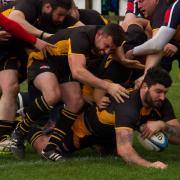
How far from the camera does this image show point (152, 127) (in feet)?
22.0

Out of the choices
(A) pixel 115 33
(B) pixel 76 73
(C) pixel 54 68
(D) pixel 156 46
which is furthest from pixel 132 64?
(C) pixel 54 68

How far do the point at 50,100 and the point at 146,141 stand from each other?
3.43ft

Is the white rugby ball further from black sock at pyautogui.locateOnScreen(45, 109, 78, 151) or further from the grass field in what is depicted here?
black sock at pyautogui.locateOnScreen(45, 109, 78, 151)

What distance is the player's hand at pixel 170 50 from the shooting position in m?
7.91

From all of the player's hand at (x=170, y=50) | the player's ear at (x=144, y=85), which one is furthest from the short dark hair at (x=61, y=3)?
the player's ear at (x=144, y=85)

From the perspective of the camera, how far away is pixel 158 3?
8.20m

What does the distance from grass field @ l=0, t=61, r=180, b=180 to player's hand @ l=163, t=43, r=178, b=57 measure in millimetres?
1075

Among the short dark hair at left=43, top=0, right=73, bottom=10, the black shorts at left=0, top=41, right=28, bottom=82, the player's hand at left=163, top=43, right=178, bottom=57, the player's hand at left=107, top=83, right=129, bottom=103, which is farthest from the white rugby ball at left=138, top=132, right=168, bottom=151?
the black shorts at left=0, top=41, right=28, bottom=82

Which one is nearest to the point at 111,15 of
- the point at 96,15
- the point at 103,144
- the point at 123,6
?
the point at 123,6

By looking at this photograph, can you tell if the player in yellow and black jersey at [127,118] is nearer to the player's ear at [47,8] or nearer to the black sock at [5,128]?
the black sock at [5,128]

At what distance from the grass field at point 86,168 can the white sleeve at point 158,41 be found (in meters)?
1.04

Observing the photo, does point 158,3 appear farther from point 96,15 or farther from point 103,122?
point 103,122

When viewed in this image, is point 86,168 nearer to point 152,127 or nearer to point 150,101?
point 152,127

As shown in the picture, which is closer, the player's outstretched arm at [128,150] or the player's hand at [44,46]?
the player's outstretched arm at [128,150]
